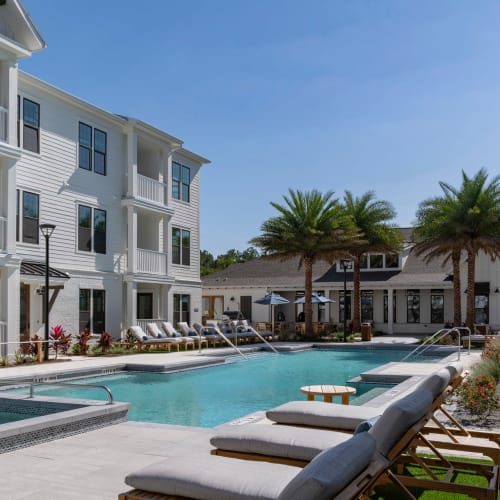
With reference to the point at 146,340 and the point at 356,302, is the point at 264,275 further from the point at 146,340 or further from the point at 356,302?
the point at 146,340

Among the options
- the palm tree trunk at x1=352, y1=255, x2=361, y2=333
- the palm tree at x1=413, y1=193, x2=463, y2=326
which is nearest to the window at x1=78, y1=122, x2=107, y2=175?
the palm tree trunk at x1=352, y1=255, x2=361, y2=333

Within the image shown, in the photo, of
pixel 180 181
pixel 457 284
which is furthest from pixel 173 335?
pixel 457 284

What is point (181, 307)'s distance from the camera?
1171 inches

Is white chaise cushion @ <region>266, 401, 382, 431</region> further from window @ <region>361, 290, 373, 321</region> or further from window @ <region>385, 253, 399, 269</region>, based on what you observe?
window @ <region>385, 253, 399, 269</region>

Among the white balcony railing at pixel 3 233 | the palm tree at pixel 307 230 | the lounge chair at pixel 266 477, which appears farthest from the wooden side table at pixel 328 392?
the palm tree at pixel 307 230

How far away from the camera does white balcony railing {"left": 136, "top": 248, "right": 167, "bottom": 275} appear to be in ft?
83.9

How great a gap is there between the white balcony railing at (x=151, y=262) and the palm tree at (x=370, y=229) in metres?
11.1

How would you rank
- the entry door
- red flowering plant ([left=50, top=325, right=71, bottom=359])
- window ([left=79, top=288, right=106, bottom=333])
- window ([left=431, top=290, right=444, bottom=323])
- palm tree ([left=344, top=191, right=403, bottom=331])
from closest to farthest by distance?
red flowering plant ([left=50, top=325, right=71, bottom=359]) < the entry door < window ([left=79, top=288, right=106, bottom=333]) < palm tree ([left=344, top=191, right=403, bottom=331]) < window ([left=431, top=290, right=444, bottom=323])

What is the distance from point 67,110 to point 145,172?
19.8 feet

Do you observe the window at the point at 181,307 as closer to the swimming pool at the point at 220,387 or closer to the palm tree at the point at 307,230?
the palm tree at the point at 307,230

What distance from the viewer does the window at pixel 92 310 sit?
75.6ft

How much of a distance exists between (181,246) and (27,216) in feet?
32.8

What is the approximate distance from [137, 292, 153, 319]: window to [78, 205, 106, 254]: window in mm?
4278

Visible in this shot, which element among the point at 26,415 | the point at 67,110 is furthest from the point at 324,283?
the point at 26,415
